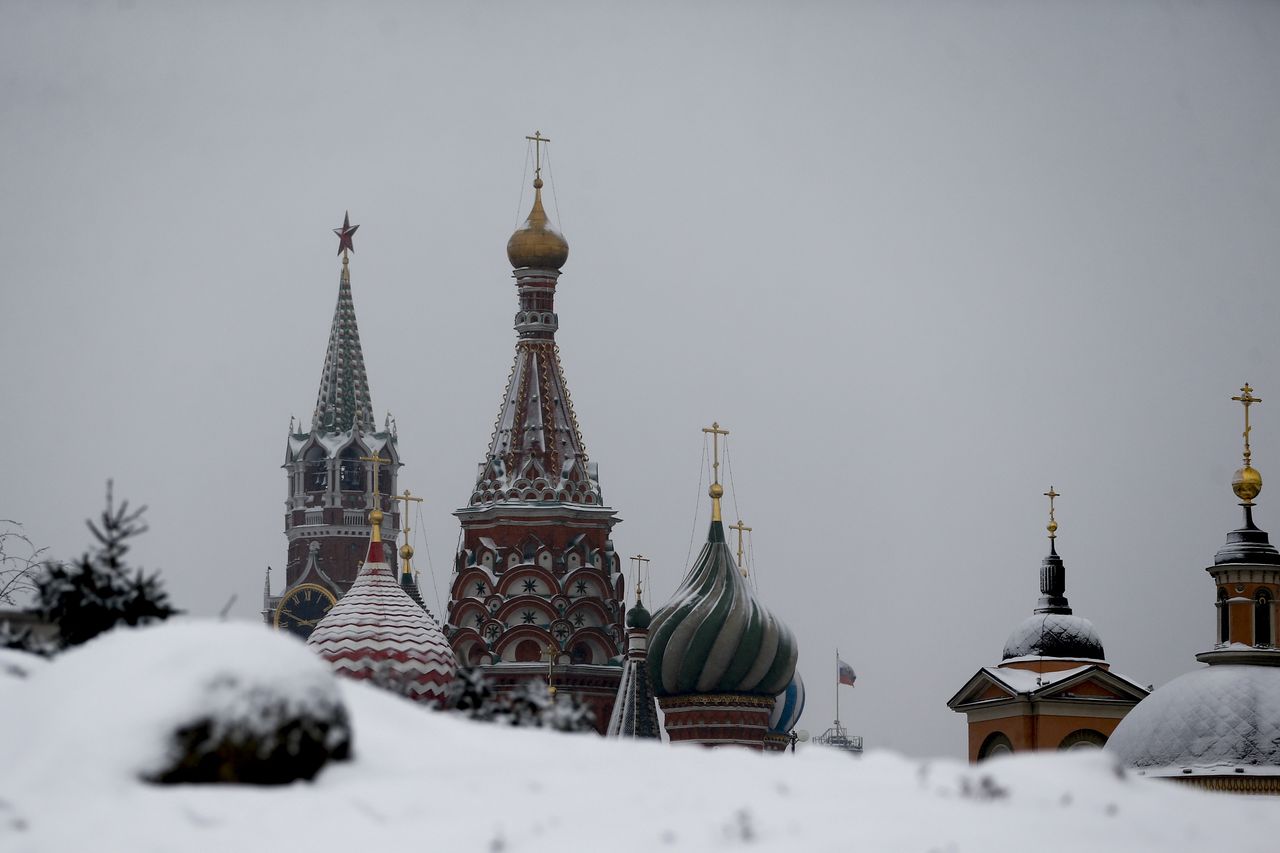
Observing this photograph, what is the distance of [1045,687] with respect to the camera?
55531 millimetres

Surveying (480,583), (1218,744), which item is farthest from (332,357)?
(1218,744)

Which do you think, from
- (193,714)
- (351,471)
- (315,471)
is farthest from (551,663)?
(193,714)

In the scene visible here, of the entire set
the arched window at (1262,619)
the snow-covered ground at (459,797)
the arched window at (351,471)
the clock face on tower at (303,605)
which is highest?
the arched window at (351,471)

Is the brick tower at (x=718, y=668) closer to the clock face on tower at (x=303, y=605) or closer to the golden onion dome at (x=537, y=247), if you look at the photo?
the golden onion dome at (x=537, y=247)

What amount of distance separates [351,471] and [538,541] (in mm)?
37974

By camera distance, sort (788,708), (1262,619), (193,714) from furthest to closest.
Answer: (788,708)
(1262,619)
(193,714)

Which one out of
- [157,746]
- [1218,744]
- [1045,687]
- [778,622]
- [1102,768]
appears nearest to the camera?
[157,746]

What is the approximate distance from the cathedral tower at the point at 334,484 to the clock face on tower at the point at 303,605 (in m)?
0.04

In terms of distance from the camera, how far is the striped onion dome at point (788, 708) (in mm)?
64500

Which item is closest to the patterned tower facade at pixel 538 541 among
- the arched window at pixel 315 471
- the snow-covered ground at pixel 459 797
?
the arched window at pixel 315 471

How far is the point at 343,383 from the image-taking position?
322ft

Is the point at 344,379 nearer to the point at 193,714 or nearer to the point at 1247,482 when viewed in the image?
the point at 1247,482

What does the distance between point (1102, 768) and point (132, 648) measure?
5018 mm

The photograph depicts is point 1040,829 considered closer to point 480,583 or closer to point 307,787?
point 307,787
